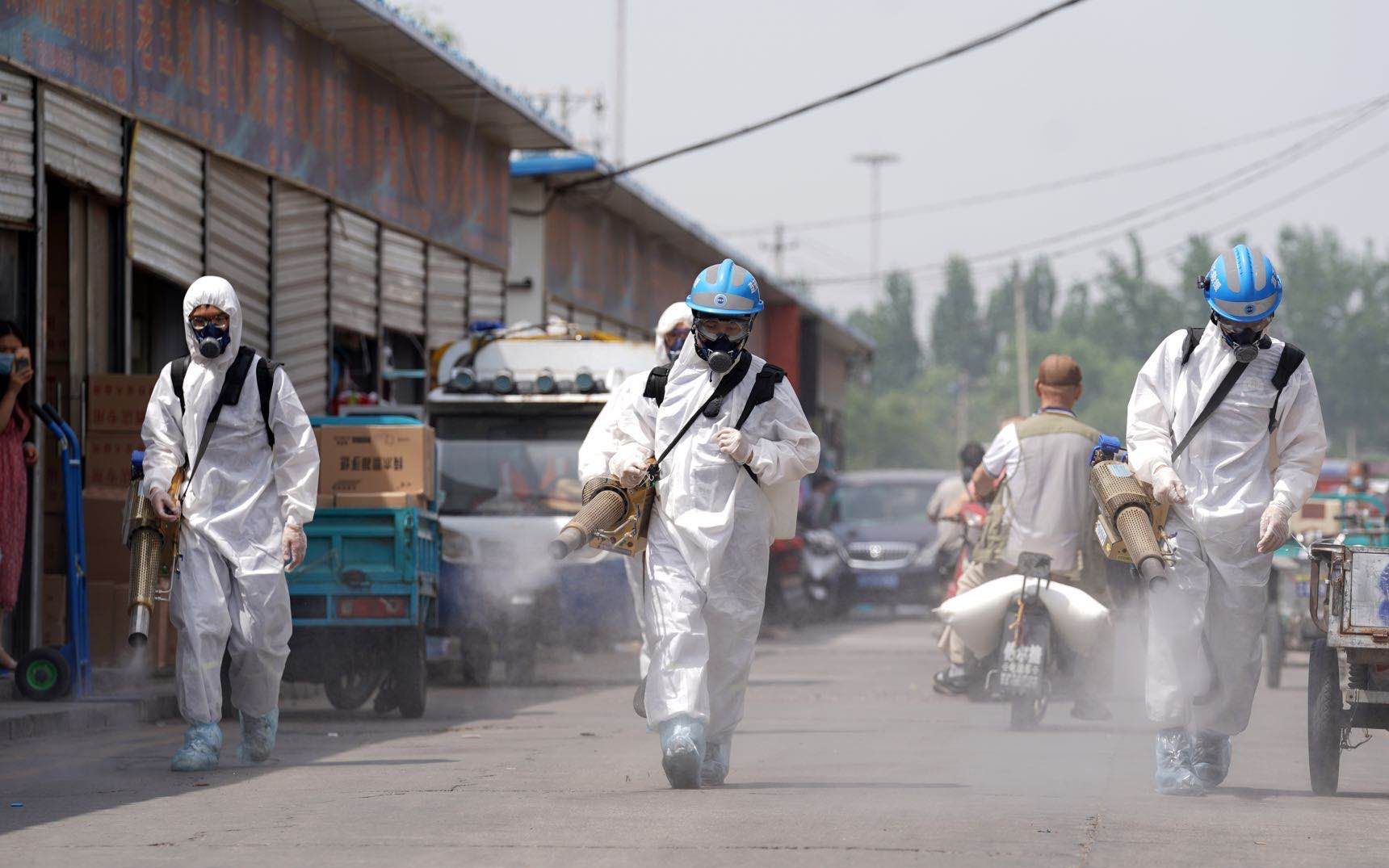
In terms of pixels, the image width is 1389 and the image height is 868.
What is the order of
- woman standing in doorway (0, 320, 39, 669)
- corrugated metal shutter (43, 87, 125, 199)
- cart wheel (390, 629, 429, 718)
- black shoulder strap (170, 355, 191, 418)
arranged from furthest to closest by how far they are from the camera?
corrugated metal shutter (43, 87, 125, 199) → cart wheel (390, 629, 429, 718) → woman standing in doorway (0, 320, 39, 669) → black shoulder strap (170, 355, 191, 418)

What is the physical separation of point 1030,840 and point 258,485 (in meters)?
4.05

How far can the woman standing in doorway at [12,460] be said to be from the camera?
12188 mm

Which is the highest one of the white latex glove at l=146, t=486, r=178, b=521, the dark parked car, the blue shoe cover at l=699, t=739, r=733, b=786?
the white latex glove at l=146, t=486, r=178, b=521

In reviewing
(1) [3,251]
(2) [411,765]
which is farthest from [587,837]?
(1) [3,251]

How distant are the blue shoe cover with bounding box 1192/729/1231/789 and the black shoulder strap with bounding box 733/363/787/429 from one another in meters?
2.07

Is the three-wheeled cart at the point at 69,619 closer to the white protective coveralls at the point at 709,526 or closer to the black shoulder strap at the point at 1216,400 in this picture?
the white protective coveralls at the point at 709,526

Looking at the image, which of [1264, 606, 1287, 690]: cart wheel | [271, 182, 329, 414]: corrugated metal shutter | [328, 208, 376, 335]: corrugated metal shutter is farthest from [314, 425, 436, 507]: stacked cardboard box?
[328, 208, 376, 335]: corrugated metal shutter

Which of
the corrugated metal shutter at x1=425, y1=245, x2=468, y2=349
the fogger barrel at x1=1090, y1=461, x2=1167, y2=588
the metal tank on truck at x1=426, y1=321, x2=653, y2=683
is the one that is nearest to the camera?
the fogger barrel at x1=1090, y1=461, x2=1167, y2=588

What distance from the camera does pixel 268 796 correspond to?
8242mm

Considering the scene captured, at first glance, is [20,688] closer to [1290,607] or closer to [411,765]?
[411,765]

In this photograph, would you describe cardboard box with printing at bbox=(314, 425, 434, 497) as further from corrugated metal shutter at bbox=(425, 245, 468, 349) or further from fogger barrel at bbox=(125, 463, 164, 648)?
corrugated metal shutter at bbox=(425, 245, 468, 349)

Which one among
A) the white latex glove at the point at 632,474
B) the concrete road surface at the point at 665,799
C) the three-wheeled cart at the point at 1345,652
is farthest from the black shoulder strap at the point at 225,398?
the three-wheeled cart at the point at 1345,652

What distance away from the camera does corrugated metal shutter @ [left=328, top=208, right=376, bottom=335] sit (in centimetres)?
2030

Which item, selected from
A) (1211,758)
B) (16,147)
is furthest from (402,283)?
(1211,758)
